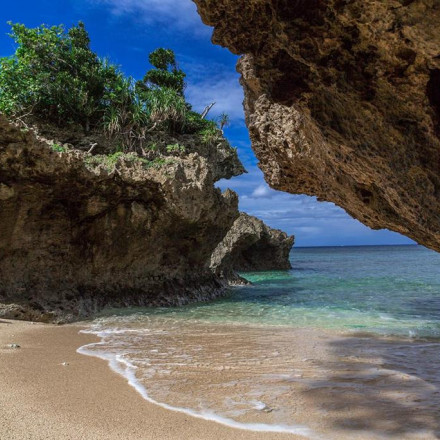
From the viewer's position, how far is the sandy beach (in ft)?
9.57

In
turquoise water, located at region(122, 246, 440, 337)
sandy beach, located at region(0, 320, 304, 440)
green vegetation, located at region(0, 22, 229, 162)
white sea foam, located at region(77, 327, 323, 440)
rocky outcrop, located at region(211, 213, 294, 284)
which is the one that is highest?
green vegetation, located at region(0, 22, 229, 162)

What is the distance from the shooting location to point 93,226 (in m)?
10.1

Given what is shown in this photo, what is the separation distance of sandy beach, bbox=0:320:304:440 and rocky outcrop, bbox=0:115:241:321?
4.20 metres

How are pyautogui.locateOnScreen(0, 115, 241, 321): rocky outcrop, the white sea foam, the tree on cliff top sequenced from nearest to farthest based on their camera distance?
the white sea foam → pyautogui.locateOnScreen(0, 115, 241, 321): rocky outcrop → the tree on cliff top

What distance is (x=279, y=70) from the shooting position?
3740mm

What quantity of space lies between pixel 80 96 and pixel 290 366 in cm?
1509

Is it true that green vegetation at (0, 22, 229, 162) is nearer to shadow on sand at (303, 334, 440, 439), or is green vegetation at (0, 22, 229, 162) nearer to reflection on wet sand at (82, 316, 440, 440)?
reflection on wet sand at (82, 316, 440, 440)

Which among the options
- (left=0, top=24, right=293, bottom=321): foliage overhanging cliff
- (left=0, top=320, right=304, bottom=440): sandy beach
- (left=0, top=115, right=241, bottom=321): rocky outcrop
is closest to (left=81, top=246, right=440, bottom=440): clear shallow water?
(left=0, top=320, right=304, bottom=440): sandy beach

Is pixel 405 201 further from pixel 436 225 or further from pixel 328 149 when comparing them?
pixel 328 149

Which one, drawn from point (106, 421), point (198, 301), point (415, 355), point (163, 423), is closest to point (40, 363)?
point (106, 421)

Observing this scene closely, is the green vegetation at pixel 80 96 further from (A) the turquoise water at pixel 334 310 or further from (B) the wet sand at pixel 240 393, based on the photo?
(B) the wet sand at pixel 240 393

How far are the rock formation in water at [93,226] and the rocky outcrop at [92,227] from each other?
0.08 feet

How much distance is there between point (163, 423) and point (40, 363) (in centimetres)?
241

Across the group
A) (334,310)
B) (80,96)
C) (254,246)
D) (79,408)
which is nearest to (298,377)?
(79,408)
